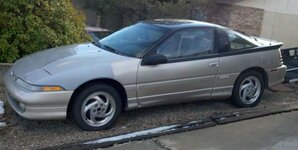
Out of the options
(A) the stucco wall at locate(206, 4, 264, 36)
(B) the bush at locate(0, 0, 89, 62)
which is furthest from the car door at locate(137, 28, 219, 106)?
(A) the stucco wall at locate(206, 4, 264, 36)

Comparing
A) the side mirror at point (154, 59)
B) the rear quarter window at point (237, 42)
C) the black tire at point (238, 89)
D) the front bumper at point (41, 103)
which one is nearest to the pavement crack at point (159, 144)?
the side mirror at point (154, 59)

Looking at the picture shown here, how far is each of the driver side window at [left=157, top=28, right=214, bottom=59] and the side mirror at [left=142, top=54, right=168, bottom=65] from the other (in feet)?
0.51

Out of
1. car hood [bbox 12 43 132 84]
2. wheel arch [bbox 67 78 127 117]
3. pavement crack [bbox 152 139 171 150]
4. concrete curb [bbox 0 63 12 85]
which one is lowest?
pavement crack [bbox 152 139 171 150]

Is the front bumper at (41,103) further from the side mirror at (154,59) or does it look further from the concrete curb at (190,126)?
the side mirror at (154,59)

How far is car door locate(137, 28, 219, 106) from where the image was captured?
5.55 metres

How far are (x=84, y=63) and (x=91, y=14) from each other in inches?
613

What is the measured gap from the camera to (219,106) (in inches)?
262

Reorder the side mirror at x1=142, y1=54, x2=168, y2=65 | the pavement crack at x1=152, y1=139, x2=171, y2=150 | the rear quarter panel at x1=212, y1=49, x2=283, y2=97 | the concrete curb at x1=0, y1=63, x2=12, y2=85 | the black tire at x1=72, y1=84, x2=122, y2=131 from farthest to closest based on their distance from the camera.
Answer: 1. the concrete curb at x1=0, y1=63, x2=12, y2=85
2. the rear quarter panel at x1=212, y1=49, x2=283, y2=97
3. the side mirror at x1=142, y1=54, x2=168, y2=65
4. the black tire at x1=72, y1=84, x2=122, y2=131
5. the pavement crack at x1=152, y1=139, x2=171, y2=150

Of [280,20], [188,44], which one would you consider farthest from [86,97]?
[280,20]

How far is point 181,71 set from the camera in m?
5.76

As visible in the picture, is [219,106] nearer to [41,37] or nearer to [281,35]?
[41,37]

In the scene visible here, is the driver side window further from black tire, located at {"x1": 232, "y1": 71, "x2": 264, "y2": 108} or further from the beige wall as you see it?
the beige wall

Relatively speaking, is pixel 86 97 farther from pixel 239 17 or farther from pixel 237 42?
pixel 239 17

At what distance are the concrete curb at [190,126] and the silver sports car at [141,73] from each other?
12.2 inches
